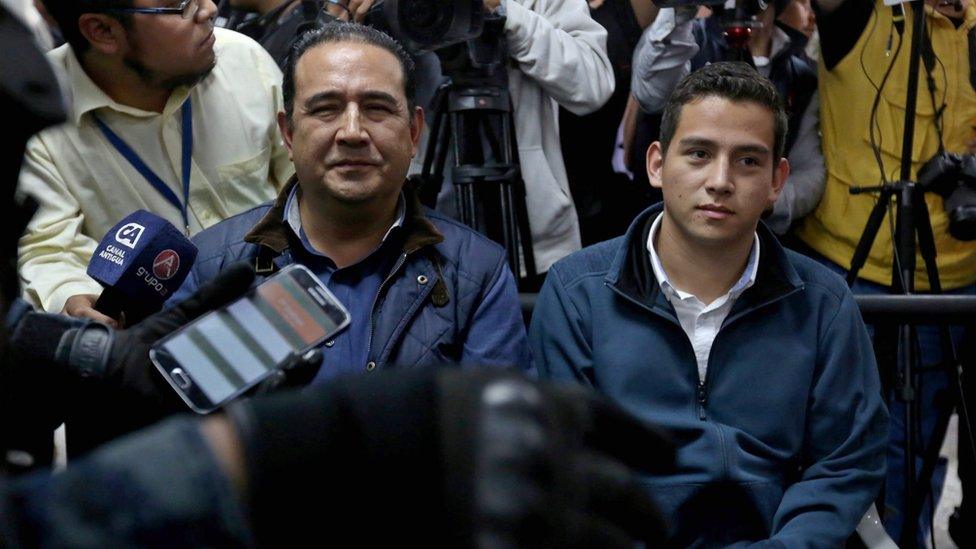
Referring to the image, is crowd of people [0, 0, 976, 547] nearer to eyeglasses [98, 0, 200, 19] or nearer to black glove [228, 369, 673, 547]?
eyeglasses [98, 0, 200, 19]

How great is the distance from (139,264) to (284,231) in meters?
0.37

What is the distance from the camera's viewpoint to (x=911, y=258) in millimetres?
3223

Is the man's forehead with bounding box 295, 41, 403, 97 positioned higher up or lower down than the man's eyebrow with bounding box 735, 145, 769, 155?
higher up

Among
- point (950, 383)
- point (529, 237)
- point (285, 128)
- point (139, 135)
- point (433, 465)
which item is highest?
point (433, 465)

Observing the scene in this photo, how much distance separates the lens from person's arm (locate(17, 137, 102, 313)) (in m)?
2.66

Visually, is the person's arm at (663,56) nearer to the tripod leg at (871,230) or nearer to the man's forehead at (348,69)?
the tripod leg at (871,230)

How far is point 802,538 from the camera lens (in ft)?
7.68

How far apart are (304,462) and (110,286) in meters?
1.28

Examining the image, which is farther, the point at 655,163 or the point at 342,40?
the point at 655,163

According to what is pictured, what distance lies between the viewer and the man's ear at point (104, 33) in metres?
2.88

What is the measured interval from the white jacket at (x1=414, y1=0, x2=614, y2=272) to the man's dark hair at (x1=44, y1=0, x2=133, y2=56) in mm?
905

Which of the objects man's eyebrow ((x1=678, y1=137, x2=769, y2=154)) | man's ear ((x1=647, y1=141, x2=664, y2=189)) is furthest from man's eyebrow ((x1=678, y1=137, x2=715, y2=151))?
man's ear ((x1=647, y1=141, x2=664, y2=189))

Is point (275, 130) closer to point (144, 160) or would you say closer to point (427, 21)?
point (144, 160)

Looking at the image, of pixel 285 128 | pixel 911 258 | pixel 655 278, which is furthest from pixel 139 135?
pixel 911 258
